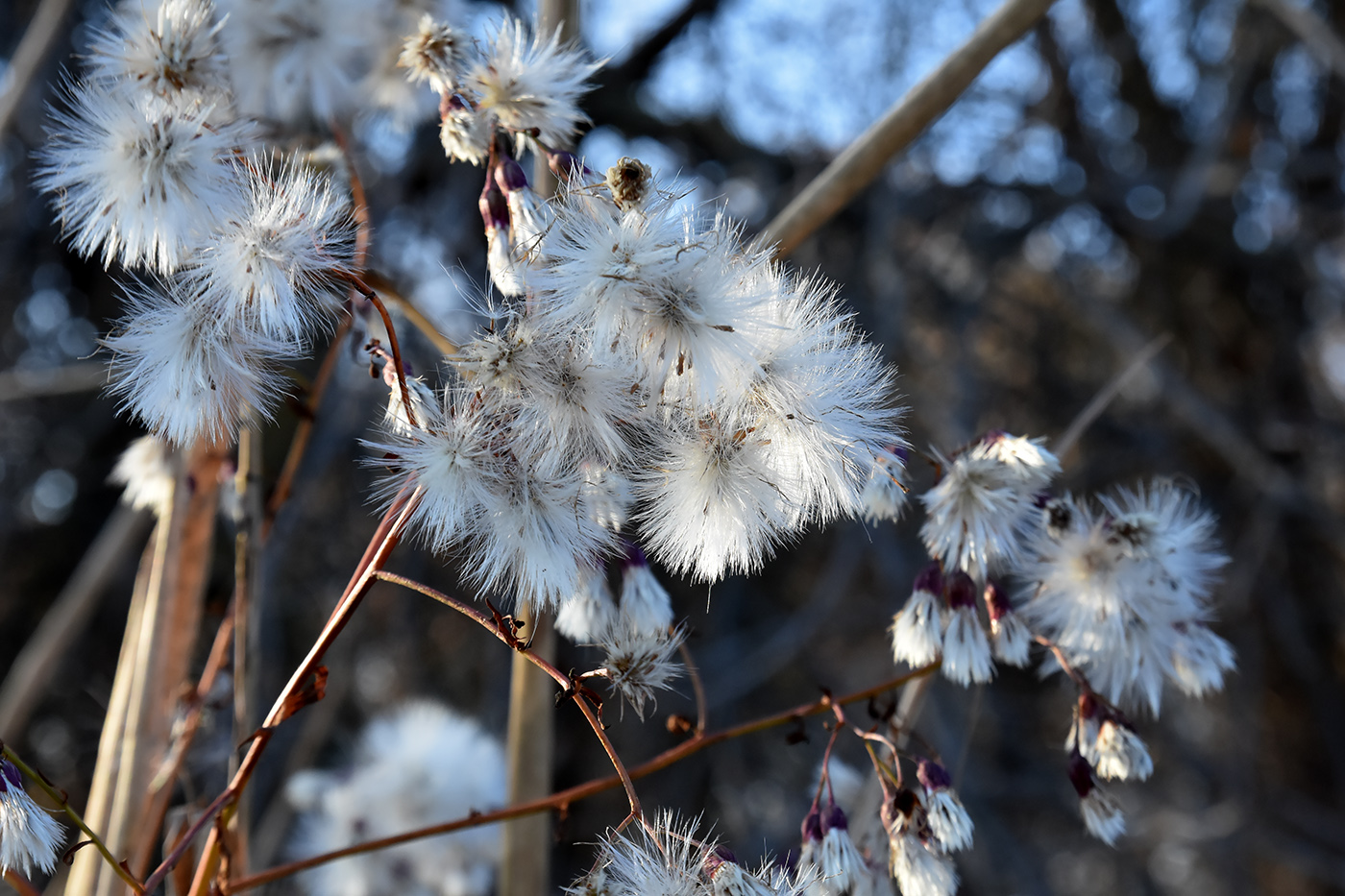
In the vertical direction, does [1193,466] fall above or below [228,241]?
above

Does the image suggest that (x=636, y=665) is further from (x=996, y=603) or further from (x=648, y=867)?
(x=996, y=603)

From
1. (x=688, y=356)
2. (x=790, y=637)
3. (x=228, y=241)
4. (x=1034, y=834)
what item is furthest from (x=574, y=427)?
(x=1034, y=834)

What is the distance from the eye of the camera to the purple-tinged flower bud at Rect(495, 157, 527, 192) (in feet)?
1.72

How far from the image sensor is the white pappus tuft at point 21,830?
0.44 metres

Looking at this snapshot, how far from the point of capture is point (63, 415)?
1988 millimetres

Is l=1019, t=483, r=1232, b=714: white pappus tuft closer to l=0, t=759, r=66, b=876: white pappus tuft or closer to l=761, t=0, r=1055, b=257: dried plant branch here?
l=761, t=0, r=1055, b=257: dried plant branch

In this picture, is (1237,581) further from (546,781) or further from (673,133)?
(546,781)

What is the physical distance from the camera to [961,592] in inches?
22.1

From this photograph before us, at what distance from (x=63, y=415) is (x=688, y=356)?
2.00m

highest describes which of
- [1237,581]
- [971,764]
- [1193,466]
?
[1193,466]

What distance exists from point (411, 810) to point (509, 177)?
0.79 m

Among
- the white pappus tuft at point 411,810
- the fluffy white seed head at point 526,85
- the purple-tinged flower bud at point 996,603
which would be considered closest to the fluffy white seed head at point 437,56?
the fluffy white seed head at point 526,85

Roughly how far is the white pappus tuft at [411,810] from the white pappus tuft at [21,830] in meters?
0.57

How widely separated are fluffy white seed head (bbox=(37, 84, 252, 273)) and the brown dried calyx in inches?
8.5
